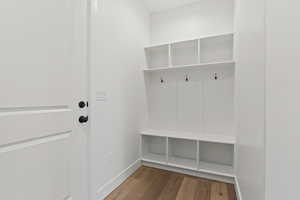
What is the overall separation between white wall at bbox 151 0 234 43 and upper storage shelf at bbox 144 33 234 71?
21cm

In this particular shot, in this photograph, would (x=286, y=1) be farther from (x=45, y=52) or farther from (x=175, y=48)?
(x=175, y=48)

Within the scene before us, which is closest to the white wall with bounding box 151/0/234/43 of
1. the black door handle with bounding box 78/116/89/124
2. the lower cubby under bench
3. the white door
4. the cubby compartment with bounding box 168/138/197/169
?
the lower cubby under bench

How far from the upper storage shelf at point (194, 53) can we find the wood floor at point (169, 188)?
5.67 feet

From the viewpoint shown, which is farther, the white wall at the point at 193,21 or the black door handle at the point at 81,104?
the white wall at the point at 193,21

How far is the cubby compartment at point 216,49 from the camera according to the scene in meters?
2.23

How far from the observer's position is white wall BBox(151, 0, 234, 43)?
2.32m

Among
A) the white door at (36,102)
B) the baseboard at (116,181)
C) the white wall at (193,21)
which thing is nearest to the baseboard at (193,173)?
the baseboard at (116,181)

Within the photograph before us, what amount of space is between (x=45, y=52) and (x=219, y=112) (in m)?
2.33

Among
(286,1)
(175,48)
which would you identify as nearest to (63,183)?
(286,1)

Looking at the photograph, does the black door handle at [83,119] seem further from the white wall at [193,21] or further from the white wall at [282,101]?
the white wall at [193,21]

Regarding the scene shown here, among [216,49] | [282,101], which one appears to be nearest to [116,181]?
[282,101]

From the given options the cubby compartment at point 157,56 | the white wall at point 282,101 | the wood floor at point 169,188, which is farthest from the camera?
the cubby compartment at point 157,56

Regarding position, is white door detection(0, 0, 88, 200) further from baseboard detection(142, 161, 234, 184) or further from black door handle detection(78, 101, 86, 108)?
baseboard detection(142, 161, 234, 184)

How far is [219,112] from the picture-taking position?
2281 mm
